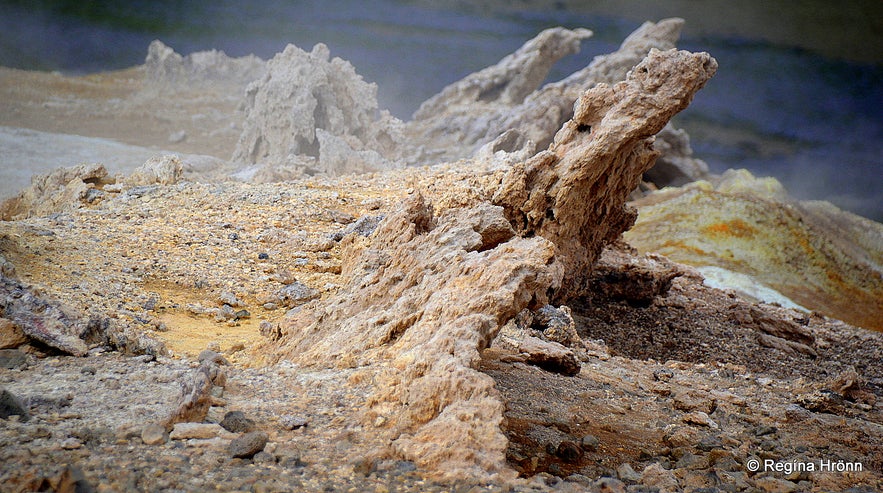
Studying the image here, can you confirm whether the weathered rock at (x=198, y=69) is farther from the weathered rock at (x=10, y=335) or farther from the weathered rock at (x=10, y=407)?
the weathered rock at (x=10, y=407)

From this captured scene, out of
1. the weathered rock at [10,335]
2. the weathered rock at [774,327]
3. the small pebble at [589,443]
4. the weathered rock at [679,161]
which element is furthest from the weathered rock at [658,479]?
the weathered rock at [679,161]

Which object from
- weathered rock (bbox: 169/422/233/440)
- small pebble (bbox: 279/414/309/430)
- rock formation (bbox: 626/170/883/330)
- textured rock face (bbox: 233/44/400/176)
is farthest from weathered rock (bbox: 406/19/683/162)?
weathered rock (bbox: 169/422/233/440)

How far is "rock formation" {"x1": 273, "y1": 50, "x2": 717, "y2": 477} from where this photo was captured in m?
3.91

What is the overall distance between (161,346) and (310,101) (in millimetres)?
17022

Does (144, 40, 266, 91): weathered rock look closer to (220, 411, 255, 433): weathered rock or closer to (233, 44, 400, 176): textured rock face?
(233, 44, 400, 176): textured rock face

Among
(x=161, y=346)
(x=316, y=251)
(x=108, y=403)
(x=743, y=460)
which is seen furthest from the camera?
(x=316, y=251)

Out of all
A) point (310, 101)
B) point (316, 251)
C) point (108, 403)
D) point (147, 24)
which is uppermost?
point (147, 24)

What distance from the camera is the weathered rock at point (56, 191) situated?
11.9m

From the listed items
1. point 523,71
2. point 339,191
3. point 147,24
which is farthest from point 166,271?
point 523,71

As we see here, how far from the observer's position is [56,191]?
1234 centimetres

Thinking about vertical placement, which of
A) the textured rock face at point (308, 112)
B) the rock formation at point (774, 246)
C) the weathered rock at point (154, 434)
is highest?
the textured rock face at point (308, 112)

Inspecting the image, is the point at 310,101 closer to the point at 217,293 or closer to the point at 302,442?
the point at 217,293

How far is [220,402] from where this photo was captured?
14.2 ft

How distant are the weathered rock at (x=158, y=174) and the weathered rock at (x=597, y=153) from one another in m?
7.44
